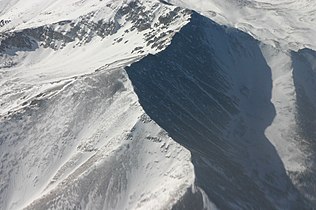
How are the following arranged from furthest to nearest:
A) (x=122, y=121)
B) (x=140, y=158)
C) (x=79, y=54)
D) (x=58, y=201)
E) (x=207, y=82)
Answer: (x=79, y=54) → (x=207, y=82) → (x=122, y=121) → (x=140, y=158) → (x=58, y=201)

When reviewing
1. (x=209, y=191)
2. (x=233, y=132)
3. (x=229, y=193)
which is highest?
(x=209, y=191)

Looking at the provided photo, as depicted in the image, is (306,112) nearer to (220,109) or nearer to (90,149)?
(220,109)

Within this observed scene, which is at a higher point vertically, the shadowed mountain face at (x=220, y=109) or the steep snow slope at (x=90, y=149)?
the steep snow slope at (x=90, y=149)

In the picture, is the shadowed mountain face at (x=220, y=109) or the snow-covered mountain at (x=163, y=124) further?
the shadowed mountain face at (x=220, y=109)

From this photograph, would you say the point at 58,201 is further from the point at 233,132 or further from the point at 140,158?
the point at 233,132

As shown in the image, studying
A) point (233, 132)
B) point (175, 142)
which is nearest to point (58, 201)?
point (175, 142)

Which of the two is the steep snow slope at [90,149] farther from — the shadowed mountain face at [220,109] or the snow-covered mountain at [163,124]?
the shadowed mountain face at [220,109]

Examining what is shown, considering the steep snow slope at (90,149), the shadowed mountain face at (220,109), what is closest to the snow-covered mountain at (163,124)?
the steep snow slope at (90,149)
